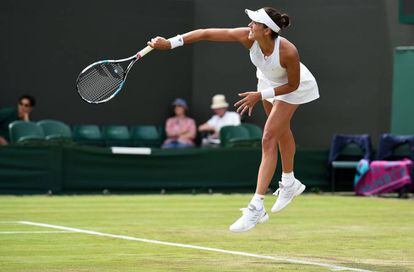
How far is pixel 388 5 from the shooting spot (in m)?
19.4

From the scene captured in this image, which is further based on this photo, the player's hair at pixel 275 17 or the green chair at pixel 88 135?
the green chair at pixel 88 135

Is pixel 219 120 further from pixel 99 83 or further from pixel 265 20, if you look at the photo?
pixel 265 20

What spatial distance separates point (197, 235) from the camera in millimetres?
9852

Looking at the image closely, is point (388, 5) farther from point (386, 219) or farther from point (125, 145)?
point (386, 219)

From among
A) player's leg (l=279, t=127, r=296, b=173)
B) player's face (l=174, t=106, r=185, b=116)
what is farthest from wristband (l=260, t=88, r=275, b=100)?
player's face (l=174, t=106, r=185, b=116)

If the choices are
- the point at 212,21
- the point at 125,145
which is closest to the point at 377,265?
the point at 125,145

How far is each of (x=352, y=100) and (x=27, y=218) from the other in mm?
9733

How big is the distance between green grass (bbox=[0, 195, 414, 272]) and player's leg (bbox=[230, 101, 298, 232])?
258mm

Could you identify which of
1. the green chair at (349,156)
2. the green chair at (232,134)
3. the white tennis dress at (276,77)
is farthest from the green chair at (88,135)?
the white tennis dress at (276,77)

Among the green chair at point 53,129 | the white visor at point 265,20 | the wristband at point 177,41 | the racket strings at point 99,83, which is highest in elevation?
the white visor at point 265,20

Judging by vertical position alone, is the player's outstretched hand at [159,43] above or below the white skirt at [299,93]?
above

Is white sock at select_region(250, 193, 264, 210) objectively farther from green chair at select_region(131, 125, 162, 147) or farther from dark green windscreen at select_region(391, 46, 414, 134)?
green chair at select_region(131, 125, 162, 147)

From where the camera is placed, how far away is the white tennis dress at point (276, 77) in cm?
867

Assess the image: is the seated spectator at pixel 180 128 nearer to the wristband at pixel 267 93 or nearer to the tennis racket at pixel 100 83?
the tennis racket at pixel 100 83
